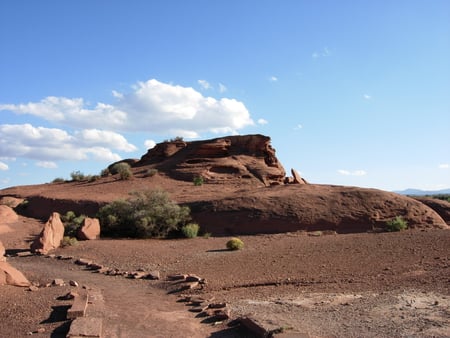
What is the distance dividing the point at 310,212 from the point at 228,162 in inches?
667

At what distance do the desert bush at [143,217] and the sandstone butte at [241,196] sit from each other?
1772 millimetres

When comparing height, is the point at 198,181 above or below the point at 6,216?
above

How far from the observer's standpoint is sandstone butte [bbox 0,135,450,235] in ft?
76.1

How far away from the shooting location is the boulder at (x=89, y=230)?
68.7 ft

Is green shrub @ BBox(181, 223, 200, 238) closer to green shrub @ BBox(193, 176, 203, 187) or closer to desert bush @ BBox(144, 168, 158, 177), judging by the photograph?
green shrub @ BBox(193, 176, 203, 187)

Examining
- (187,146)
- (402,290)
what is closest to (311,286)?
(402,290)

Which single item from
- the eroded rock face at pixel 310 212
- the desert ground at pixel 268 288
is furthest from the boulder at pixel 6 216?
the eroded rock face at pixel 310 212

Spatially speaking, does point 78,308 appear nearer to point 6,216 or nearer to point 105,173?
point 6,216

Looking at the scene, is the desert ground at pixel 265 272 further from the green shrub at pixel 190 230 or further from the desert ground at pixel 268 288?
the green shrub at pixel 190 230

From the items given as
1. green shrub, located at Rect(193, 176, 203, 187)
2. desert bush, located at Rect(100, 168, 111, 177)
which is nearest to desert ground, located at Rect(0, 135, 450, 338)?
green shrub, located at Rect(193, 176, 203, 187)

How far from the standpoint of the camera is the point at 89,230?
21250mm

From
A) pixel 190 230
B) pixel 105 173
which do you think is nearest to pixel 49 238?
pixel 190 230

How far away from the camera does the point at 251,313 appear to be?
9133 millimetres

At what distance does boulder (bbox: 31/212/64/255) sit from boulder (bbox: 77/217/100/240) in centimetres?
126
